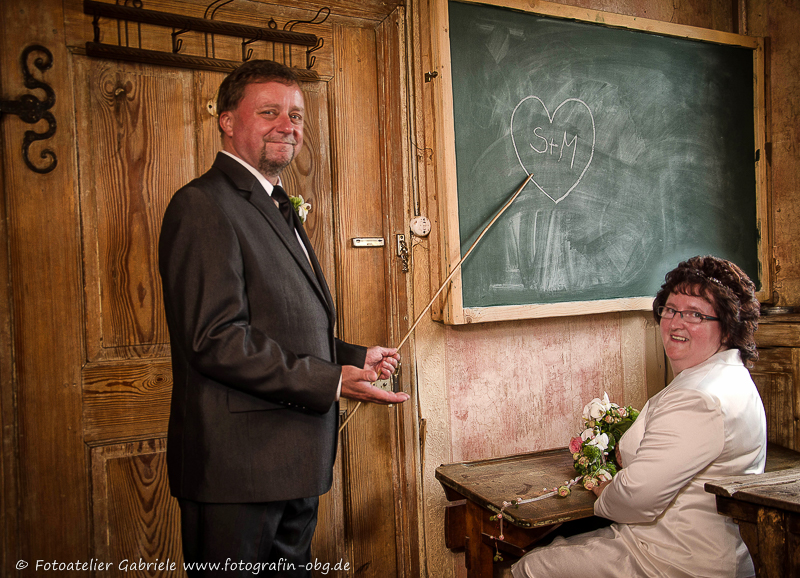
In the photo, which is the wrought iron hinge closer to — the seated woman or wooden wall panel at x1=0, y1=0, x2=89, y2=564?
wooden wall panel at x1=0, y1=0, x2=89, y2=564

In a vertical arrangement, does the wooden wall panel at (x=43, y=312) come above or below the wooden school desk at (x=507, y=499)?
above

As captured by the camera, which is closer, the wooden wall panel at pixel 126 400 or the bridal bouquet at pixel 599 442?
the wooden wall panel at pixel 126 400

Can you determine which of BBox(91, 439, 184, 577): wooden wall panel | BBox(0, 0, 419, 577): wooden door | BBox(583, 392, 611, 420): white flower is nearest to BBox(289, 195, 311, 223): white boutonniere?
BBox(0, 0, 419, 577): wooden door

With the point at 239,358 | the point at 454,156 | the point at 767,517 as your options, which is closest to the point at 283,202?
the point at 239,358

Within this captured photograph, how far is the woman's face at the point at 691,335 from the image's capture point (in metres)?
1.63

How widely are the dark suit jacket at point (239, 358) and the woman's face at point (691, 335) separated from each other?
99cm

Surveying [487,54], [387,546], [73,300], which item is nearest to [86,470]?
[73,300]

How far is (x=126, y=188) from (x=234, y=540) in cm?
113

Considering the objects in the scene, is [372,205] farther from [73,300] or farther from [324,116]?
[73,300]

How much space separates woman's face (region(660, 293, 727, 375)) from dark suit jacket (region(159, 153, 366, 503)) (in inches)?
39.2

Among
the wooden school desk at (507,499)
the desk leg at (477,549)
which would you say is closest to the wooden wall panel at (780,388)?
the wooden school desk at (507,499)

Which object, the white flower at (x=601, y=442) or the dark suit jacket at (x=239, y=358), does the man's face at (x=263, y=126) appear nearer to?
the dark suit jacket at (x=239, y=358)

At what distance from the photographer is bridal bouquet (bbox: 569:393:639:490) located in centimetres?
187

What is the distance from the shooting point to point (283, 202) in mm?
1569
